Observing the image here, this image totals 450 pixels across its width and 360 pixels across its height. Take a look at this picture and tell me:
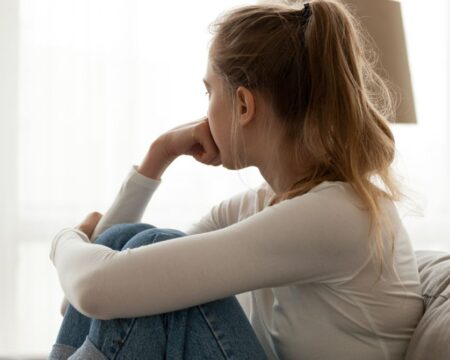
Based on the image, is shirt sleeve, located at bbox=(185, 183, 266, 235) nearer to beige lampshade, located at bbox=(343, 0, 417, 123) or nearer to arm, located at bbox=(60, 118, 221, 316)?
arm, located at bbox=(60, 118, 221, 316)

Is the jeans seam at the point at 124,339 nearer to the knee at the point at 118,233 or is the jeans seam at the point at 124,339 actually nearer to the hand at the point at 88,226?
the knee at the point at 118,233

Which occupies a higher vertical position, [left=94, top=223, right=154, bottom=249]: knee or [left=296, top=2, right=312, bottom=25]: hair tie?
[left=296, top=2, right=312, bottom=25]: hair tie

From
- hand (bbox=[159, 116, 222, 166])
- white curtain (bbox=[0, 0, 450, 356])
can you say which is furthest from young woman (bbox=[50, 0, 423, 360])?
white curtain (bbox=[0, 0, 450, 356])

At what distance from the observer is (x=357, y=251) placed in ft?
3.91

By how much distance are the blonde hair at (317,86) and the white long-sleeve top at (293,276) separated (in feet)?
0.23

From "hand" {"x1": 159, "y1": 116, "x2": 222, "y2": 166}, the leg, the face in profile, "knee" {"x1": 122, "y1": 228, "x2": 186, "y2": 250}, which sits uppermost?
the face in profile

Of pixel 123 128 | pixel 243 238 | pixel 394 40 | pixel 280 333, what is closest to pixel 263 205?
pixel 280 333

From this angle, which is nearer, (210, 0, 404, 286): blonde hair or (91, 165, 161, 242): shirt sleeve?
(210, 0, 404, 286): blonde hair

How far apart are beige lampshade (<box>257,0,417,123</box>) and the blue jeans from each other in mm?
842

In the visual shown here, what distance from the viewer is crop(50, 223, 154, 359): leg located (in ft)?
4.29

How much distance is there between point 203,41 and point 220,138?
1530 mm

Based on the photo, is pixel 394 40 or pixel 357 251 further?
pixel 394 40

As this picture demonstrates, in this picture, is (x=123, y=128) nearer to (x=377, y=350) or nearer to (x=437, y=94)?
(x=437, y=94)

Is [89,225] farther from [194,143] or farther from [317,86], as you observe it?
[317,86]
